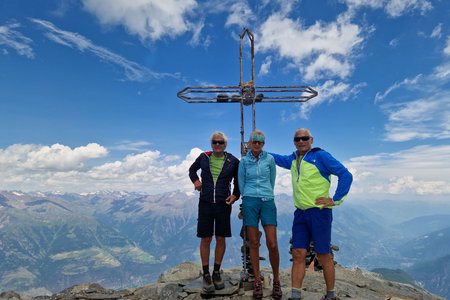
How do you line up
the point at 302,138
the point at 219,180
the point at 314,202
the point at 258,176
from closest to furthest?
the point at 314,202 → the point at 302,138 → the point at 258,176 → the point at 219,180

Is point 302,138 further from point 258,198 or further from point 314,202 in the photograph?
point 258,198

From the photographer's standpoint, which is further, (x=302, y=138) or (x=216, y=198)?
(x=216, y=198)

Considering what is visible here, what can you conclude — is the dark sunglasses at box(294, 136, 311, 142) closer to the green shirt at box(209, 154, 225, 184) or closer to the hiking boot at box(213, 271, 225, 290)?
the green shirt at box(209, 154, 225, 184)

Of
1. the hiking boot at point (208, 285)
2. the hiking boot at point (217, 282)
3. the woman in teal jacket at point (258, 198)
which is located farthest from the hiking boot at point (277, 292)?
the hiking boot at point (208, 285)

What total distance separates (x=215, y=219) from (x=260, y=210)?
1415mm

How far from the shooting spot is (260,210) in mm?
8727

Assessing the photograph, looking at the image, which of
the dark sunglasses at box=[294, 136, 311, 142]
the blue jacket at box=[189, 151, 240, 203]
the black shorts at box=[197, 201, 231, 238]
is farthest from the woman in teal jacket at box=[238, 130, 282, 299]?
the dark sunglasses at box=[294, 136, 311, 142]

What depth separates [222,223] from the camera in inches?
361

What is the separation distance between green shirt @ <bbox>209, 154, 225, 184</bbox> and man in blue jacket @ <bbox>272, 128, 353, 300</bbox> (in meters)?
2.23

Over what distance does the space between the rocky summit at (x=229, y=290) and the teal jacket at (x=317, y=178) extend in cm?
284

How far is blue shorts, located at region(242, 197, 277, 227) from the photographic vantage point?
8.59 m

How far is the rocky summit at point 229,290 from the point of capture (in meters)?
9.17

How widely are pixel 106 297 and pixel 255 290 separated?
545 cm

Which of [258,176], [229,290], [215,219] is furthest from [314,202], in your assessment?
[229,290]
